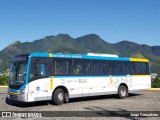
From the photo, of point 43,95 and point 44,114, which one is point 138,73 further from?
point 44,114

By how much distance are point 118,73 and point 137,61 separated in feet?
7.52

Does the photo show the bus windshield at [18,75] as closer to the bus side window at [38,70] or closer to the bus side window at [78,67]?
the bus side window at [38,70]

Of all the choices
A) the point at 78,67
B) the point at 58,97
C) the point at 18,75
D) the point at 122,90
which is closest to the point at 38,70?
the point at 18,75

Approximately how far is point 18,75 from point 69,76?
2.91m

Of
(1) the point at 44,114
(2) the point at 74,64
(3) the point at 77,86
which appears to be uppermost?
(2) the point at 74,64

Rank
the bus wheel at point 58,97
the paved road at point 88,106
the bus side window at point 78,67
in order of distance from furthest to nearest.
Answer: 1. the bus side window at point 78,67
2. the bus wheel at point 58,97
3. the paved road at point 88,106

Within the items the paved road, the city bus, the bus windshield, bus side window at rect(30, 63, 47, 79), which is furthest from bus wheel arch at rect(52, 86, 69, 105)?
the bus windshield

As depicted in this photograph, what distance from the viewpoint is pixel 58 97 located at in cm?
1498

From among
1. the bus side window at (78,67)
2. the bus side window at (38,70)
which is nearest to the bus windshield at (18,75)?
the bus side window at (38,70)

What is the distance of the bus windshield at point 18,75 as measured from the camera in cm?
1389

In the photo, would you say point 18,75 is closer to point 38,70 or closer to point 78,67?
point 38,70

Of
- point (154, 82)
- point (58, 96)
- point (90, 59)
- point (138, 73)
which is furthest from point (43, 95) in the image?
point (154, 82)

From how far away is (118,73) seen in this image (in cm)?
1862

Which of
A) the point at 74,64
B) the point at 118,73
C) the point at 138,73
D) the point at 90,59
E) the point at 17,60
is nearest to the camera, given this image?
the point at 17,60
